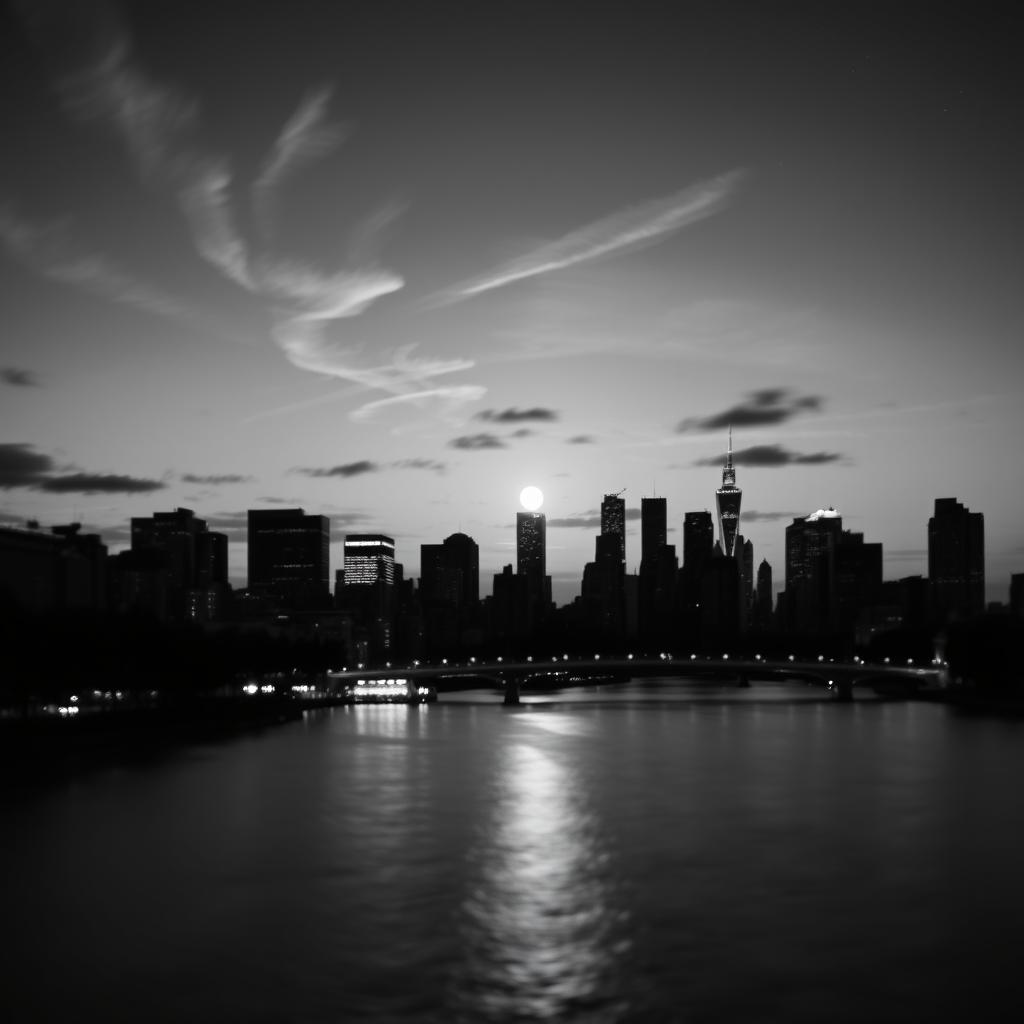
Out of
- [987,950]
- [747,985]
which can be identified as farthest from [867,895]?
[747,985]

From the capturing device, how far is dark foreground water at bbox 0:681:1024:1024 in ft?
96.5

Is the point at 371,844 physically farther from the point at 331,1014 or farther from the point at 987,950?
the point at 987,950

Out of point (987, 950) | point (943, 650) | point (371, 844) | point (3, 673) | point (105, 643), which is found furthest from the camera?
point (943, 650)

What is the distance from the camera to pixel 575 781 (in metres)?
68.6

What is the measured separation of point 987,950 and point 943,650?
12876cm

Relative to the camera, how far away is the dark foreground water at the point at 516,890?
29.4 metres

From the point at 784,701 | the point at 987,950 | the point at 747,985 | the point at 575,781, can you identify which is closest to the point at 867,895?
the point at 987,950

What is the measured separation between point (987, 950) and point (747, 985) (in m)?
7.64

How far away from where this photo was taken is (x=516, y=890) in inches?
1596

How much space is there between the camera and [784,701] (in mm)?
157625

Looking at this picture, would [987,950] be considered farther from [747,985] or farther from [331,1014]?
[331,1014]

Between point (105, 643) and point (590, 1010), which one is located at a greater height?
point (105, 643)

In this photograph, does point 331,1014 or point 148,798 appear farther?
point 148,798

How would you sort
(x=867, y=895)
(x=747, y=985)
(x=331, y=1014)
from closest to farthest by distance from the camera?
(x=331, y=1014) → (x=747, y=985) → (x=867, y=895)
